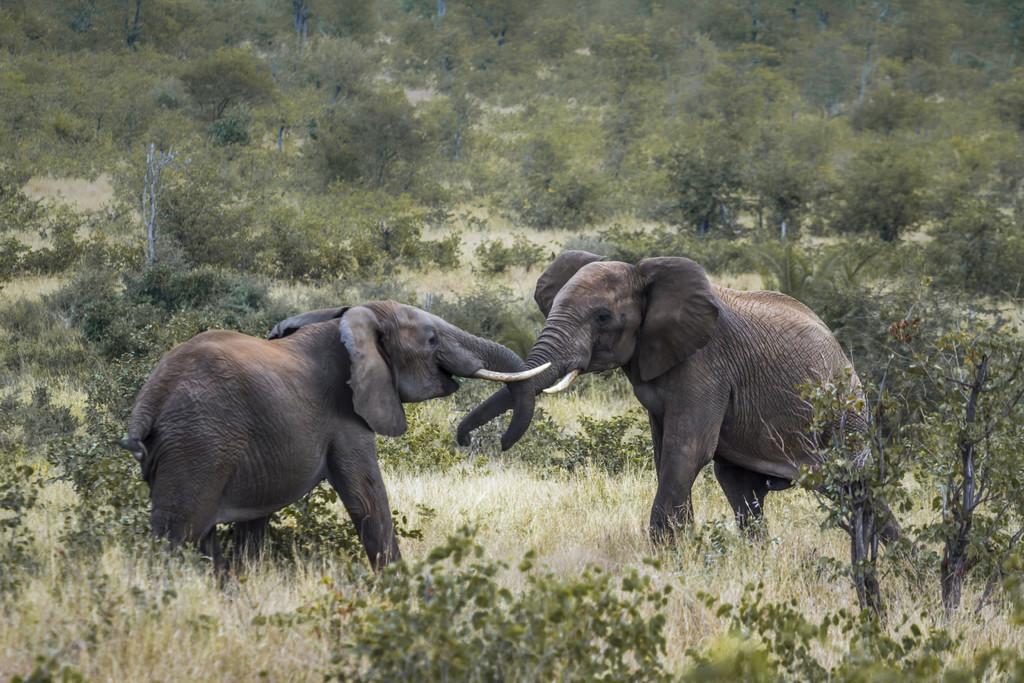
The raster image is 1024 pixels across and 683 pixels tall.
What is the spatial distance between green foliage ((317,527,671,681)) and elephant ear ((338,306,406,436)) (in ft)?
5.14

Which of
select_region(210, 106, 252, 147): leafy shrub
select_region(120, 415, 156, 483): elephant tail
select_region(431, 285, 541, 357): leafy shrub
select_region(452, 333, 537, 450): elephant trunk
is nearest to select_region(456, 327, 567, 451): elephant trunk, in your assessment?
select_region(452, 333, 537, 450): elephant trunk

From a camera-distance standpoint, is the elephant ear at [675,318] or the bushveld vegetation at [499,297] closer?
the bushveld vegetation at [499,297]

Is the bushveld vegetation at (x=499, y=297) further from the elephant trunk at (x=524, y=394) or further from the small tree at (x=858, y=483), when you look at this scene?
the elephant trunk at (x=524, y=394)

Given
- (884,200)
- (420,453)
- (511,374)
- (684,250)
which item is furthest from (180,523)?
(884,200)

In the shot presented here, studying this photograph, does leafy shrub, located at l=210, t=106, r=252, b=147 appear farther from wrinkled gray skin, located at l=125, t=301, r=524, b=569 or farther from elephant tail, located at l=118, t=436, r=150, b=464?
elephant tail, located at l=118, t=436, r=150, b=464

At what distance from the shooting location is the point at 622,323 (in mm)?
5738

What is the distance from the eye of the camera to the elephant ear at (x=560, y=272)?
6367 millimetres

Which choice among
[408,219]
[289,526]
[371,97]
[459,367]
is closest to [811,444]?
[459,367]

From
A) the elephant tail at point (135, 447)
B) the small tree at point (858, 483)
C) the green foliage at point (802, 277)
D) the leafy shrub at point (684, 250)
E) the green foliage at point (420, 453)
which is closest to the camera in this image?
the elephant tail at point (135, 447)

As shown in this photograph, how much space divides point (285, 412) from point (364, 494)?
0.60m

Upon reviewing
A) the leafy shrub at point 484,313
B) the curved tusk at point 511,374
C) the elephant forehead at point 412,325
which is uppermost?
the elephant forehead at point 412,325

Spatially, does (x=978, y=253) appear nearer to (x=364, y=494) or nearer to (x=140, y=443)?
(x=364, y=494)

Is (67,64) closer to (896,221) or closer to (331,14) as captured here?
(331,14)

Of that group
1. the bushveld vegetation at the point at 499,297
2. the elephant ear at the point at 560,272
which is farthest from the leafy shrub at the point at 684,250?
the elephant ear at the point at 560,272
